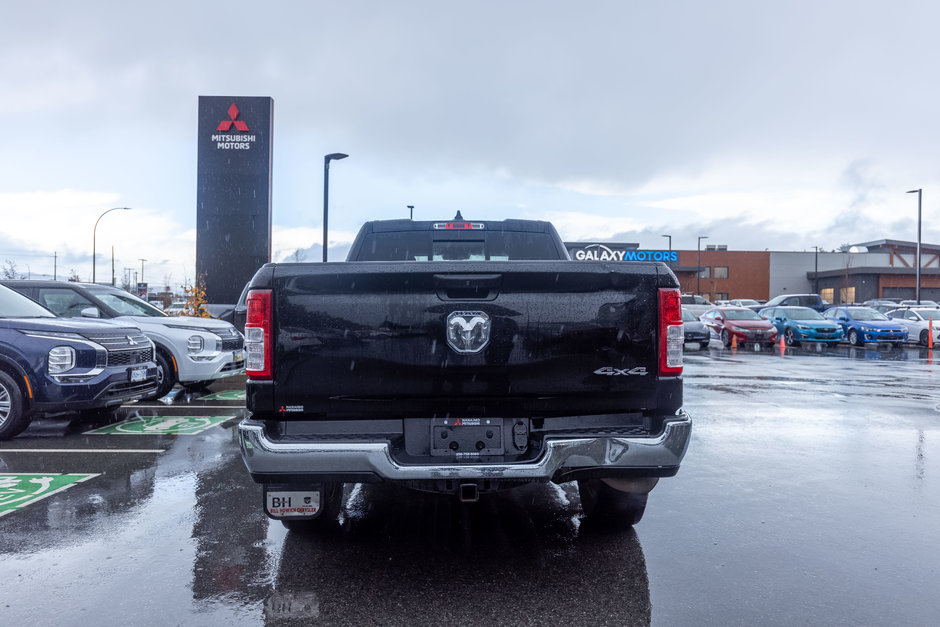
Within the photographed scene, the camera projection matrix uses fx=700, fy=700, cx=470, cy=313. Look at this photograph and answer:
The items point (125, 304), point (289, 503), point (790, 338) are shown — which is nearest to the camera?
point (289, 503)

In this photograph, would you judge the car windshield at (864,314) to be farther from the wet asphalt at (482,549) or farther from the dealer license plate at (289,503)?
the dealer license plate at (289,503)

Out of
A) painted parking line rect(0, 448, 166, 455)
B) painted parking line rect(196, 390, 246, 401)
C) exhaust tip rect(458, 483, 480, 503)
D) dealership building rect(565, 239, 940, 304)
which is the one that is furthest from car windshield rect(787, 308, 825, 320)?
dealership building rect(565, 239, 940, 304)

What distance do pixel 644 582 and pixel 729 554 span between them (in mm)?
752

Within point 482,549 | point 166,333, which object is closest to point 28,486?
point 482,549

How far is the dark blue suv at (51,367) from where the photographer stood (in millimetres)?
7395

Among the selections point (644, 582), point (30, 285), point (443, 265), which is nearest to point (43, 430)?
point (30, 285)

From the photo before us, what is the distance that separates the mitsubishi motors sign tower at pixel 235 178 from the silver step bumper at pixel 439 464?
2059 centimetres

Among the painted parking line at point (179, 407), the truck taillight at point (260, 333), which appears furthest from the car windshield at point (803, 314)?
the truck taillight at point (260, 333)

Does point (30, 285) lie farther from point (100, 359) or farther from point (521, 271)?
point (521, 271)

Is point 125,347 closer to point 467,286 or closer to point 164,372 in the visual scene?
point 164,372

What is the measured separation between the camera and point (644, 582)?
3738 millimetres

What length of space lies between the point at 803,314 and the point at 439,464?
88.1 ft

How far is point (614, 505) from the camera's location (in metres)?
4.48

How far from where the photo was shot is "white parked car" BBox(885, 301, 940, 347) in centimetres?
2562
